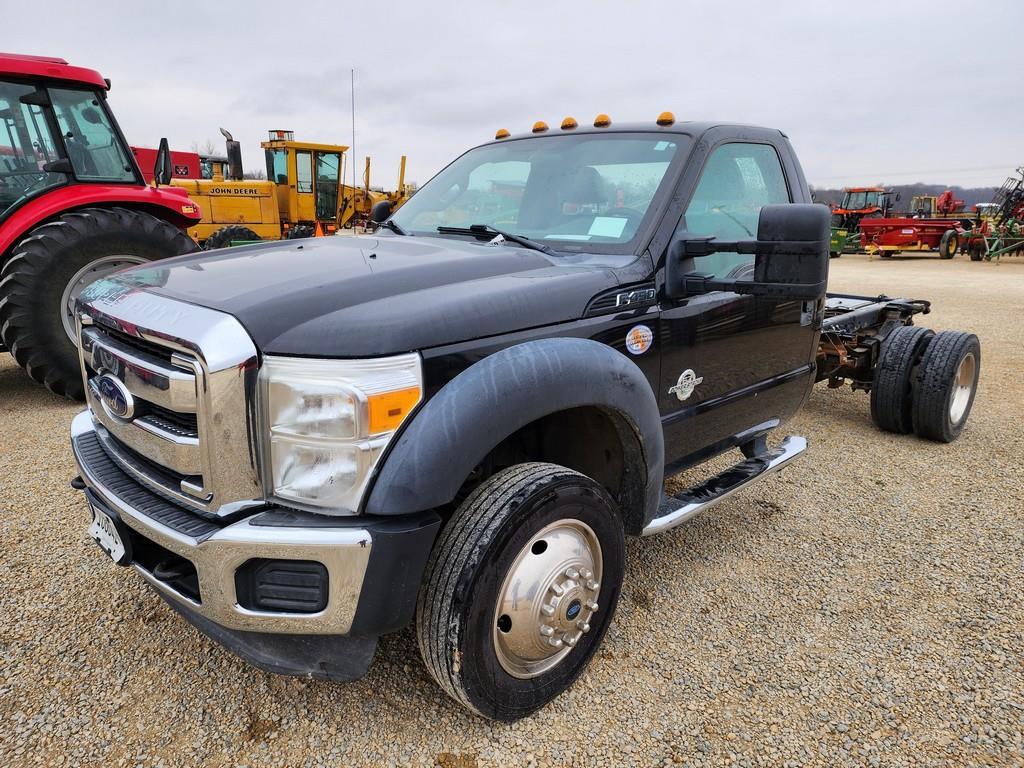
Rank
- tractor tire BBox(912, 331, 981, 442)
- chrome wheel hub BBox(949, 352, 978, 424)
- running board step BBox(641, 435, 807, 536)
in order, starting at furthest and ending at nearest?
chrome wheel hub BBox(949, 352, 978, 424) → tractor tire BBox(912, 331, 981, 442) → running board step BBox(641, 435, 807, 536)

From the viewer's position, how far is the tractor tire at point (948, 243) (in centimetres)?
2316

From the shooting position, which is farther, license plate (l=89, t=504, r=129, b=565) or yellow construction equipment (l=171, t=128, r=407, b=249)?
yellow construction equipment (l=171, t=128, r=407, b=249)

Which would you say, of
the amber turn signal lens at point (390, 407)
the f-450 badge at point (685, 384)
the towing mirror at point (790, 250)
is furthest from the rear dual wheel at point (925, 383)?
the amber turn signal lens at point (390, 407)

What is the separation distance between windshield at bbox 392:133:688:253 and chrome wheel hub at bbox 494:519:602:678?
1111 mm

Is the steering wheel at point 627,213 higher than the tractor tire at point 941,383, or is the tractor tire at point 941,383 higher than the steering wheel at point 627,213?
the steering wheel at point 627,213

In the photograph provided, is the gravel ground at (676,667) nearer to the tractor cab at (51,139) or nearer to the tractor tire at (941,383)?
the tractor tire at (941,383)

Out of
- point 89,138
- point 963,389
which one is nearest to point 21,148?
point 89,138

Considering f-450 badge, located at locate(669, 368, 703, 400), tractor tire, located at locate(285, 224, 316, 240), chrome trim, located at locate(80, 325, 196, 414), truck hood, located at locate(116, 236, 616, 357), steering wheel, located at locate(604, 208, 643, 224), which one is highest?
steering wheel, located at locate(604, 208, 643, 224)

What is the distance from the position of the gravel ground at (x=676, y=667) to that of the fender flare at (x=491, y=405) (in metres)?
0.84

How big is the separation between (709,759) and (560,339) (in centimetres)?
130

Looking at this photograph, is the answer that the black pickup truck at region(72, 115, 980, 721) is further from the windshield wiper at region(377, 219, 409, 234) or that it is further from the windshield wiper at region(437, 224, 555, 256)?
the windshield wiper at region(377, 219, 409, 234)

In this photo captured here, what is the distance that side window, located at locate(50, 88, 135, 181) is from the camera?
566 centimetres

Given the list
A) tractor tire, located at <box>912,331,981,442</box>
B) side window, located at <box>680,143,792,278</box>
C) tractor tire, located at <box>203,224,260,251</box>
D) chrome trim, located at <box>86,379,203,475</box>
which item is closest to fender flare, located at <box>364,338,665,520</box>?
chrome trim, located at <box>86,379,203,475</box>

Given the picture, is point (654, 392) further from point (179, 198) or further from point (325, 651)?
point (179, 198)
